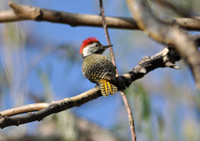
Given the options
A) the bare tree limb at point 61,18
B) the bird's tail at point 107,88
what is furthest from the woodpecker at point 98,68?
the bare tree limb at point 61,18

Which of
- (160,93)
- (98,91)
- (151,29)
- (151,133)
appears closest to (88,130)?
(160,93)

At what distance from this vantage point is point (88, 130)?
Answer: 5.82 m

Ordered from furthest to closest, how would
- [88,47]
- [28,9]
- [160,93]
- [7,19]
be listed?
[160,93] < [88,47] < [7,19] < [28,9]

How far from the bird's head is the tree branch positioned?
4.81ft

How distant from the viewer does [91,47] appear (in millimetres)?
3930

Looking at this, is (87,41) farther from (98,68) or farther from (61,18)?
(98,68)

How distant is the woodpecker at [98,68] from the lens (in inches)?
96.2

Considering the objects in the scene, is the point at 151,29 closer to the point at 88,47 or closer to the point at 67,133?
the point at 67,133

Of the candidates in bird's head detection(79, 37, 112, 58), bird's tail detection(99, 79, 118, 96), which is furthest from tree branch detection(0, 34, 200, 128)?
bird's head detection(79, 37, 112, 58)

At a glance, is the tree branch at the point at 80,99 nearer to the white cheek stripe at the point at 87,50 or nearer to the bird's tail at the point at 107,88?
the bird's tail at the point at 107,88

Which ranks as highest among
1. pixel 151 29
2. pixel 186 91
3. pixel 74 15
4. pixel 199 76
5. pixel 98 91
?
pixel 74 15

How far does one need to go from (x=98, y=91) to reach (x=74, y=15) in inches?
49.6

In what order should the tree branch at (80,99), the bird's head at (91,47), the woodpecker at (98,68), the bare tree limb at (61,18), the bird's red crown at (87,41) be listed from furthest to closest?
the bird's red crown at (87,41) < the bird's head at (91,47) < the bare tree limb at (61,18) < the woodpecker at (98,68) < the tree branch at (80,99)

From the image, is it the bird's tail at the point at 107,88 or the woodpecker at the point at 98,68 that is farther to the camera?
the woodpecker at the point at 98,68
